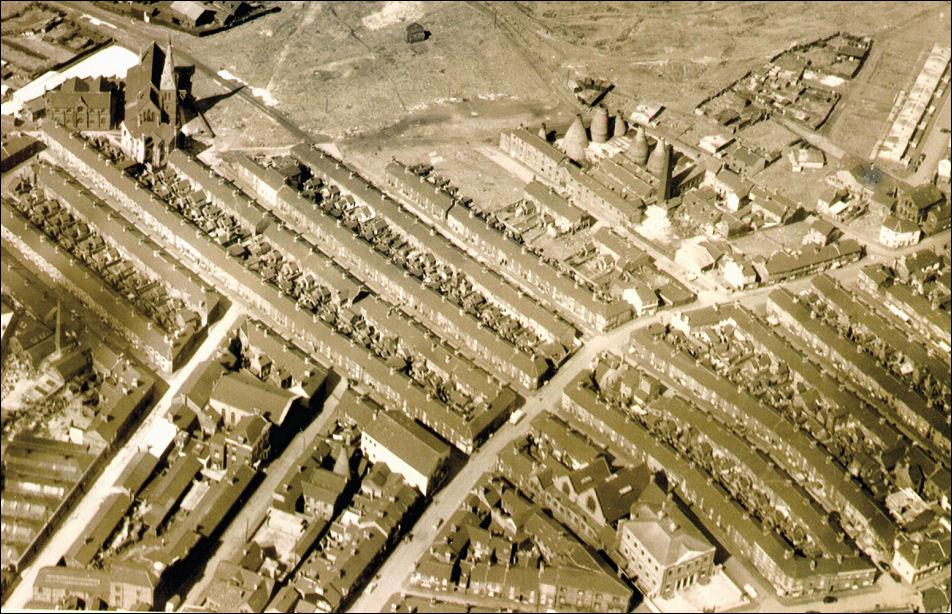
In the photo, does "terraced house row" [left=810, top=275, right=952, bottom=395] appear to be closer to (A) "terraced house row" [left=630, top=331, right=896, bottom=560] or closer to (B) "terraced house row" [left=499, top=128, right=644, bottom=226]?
(A) "terraced house row" [left=630, top=331, right=896, bottom=560]

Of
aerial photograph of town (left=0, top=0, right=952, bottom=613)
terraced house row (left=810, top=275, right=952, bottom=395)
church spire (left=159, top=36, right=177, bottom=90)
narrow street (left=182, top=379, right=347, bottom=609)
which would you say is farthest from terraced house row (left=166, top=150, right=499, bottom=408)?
terraced house row (left=810, top=275, right=952, bottom=395)

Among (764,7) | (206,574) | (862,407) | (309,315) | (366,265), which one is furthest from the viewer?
(764,7)

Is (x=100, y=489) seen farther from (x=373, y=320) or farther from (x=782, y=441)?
(x=782, y=441)

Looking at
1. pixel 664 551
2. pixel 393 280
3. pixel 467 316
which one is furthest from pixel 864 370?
pixel 393 280

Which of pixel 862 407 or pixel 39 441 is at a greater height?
pixel 39 441

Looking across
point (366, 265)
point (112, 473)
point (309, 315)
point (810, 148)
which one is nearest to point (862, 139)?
point (810, 148)

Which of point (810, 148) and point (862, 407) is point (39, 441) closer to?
point (862, 407)
